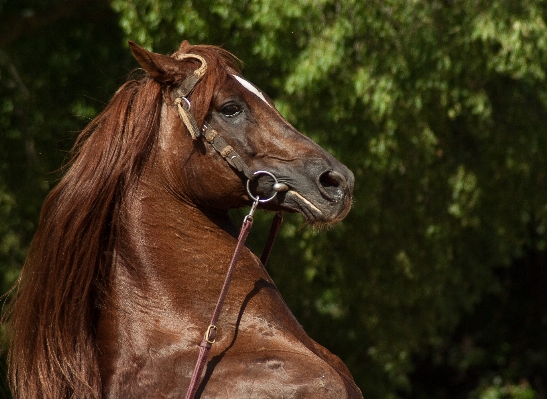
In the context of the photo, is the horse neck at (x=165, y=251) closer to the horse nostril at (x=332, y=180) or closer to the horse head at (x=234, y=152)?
the horse head at (x=234, y=152)

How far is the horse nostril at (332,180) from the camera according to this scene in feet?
9.37

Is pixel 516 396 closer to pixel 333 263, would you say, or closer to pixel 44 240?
pixel 333 263

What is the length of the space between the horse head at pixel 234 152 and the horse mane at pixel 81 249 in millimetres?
25

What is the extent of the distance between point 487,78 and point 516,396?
5.72 m

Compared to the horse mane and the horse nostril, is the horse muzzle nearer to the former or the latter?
the horse nostril

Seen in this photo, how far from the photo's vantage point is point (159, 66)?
9.66ft

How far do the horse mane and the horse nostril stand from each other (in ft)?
1.38

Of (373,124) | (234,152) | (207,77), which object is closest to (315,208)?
(234,152)

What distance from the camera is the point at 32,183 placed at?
23.9ft

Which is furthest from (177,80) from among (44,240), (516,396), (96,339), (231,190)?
(516,396)

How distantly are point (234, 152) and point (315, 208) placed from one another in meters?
0.31

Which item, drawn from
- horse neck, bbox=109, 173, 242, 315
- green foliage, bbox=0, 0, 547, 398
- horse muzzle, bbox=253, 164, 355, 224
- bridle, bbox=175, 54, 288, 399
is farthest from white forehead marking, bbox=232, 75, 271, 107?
green foliage, bbox=0, 0, 547, 398

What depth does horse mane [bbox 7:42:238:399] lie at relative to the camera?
289 cm

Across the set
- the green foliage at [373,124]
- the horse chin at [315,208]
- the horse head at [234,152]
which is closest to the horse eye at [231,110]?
the horse head at [234,152]
